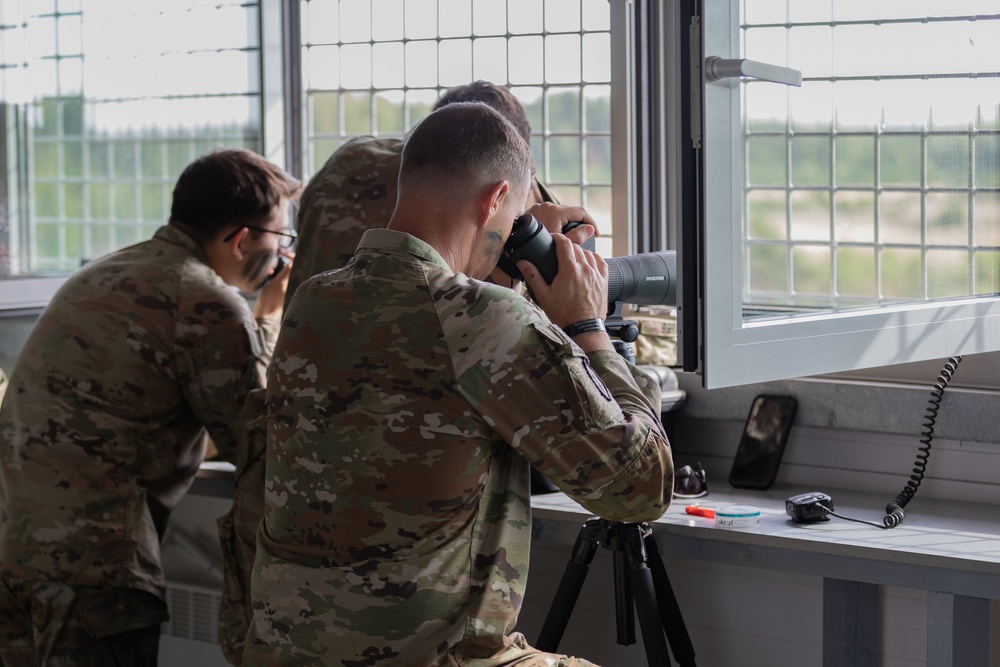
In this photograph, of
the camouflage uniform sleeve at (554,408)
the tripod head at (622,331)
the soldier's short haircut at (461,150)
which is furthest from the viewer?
the tripod head at (622,331)

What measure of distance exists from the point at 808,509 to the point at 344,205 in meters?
1.07

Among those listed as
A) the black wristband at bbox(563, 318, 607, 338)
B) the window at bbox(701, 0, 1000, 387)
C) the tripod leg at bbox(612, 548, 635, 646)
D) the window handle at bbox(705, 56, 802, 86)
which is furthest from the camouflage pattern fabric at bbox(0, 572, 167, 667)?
the window handle at bbox(705, 56, 802, 86)

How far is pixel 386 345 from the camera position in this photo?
1565 mm

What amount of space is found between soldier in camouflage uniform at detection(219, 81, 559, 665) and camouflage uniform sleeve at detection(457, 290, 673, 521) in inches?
30.8

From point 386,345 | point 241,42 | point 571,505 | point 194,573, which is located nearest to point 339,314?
point 386,345

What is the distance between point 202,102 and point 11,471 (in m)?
1.63

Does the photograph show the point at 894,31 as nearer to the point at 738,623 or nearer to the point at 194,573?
the point at 738,623

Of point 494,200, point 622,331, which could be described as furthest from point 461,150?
point 622,331

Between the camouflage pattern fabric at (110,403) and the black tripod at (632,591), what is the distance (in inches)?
29.9

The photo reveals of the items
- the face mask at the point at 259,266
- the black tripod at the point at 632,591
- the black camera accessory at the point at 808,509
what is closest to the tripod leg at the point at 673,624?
the black tripod at the point at 632,591

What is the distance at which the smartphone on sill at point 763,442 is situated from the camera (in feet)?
8.43

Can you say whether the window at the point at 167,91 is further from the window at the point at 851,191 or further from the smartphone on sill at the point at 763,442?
the window at the point at 851,191

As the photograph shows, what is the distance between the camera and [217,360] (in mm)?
2432

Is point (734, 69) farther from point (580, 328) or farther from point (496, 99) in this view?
point (496, 99)
